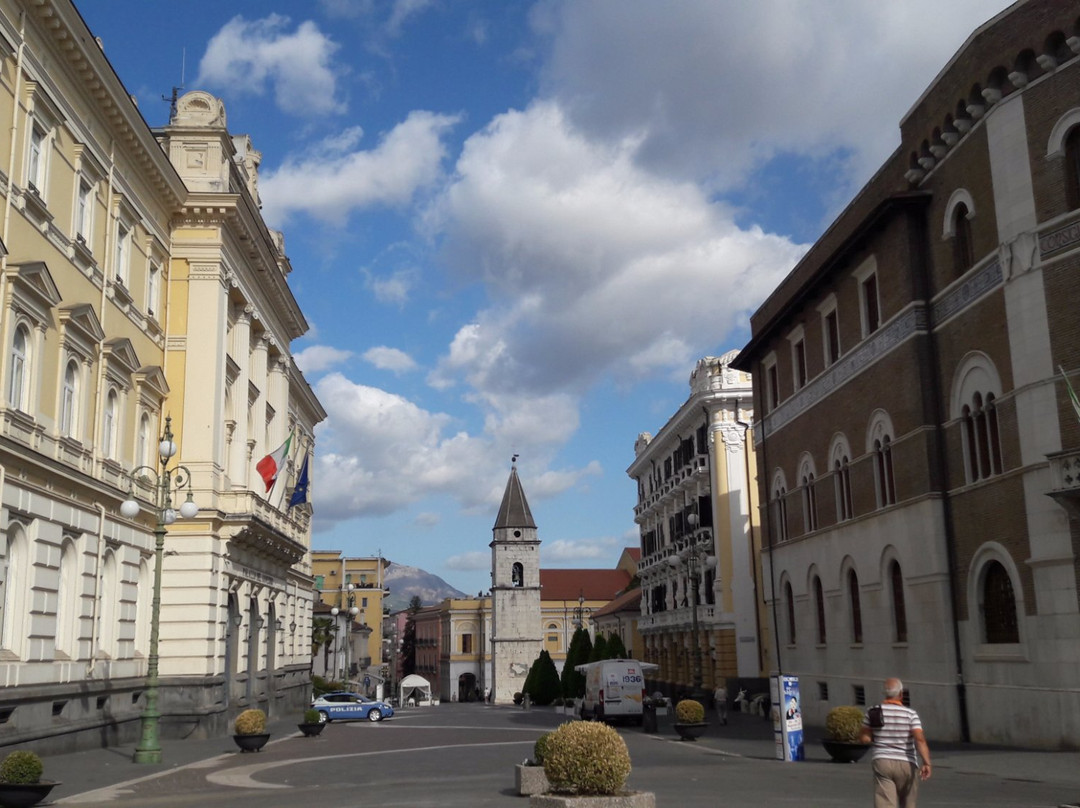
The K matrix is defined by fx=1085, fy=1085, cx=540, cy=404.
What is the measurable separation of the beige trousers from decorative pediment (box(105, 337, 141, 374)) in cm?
2259

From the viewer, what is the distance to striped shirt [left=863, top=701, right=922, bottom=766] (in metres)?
10.6

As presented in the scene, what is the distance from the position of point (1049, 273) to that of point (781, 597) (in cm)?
1967

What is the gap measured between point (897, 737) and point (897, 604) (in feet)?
63.2

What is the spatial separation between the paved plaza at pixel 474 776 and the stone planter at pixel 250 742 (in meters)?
0.31

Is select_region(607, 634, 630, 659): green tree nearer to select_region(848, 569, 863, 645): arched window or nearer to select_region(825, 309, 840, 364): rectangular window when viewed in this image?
select_region(848, 569, 863, 645): arched window

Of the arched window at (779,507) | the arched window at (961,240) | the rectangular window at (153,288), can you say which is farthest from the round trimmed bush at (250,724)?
the arched window at (961,240)

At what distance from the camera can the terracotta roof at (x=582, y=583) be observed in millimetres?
134625

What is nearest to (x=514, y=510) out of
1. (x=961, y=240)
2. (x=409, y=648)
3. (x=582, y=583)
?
(x=582, y=583)

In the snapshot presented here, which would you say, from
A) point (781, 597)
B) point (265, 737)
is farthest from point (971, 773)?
point (781, 597)

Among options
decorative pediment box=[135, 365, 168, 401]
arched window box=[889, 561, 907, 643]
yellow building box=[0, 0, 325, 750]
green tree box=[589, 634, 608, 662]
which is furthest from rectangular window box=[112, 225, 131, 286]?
green tree box=[589, 634, 608, 662]

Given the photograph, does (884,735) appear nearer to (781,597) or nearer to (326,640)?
(781,597)

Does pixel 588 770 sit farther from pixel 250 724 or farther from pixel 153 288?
pixel 153 288

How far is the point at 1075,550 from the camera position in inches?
819

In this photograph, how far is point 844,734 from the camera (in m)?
21.0
